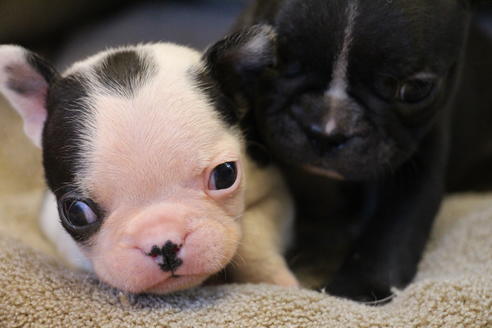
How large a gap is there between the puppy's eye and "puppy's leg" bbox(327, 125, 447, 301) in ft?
1.65

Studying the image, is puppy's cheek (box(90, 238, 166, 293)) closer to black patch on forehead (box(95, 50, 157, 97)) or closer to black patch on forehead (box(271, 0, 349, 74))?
black patch on forehead (box(95, 50, 157, 97))

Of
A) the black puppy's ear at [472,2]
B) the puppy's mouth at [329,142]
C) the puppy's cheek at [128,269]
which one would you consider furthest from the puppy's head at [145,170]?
the black puppy's ear at [472,2]

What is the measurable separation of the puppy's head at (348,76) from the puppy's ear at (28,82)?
471 millimetres

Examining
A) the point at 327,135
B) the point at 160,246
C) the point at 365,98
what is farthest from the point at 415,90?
the point at 160,246

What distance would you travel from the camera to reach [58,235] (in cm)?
200

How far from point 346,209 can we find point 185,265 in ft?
3.67

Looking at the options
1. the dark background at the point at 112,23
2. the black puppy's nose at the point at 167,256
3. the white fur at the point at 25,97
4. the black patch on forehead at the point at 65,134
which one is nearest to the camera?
the black puppy's nose at the point at 167,256

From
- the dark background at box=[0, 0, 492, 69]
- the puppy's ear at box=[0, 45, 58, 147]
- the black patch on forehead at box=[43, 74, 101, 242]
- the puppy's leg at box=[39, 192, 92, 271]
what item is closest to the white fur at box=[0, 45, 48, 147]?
the puppy's ear at box=[0, 45, 58, 147]

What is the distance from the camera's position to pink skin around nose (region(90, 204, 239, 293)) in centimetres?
146

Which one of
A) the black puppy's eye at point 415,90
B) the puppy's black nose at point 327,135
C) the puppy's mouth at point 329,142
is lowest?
the puppy's mouth at point 329,142

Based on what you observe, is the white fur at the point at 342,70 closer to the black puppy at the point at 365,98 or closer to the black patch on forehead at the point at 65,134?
the black puppy at the point at 365,98

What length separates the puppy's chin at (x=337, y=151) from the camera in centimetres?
189

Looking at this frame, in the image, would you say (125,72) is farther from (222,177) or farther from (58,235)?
(58,235)

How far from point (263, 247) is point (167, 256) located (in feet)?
1.58
